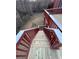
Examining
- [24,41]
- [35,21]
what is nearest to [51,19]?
[35,21]

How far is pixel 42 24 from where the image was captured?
3.61 ft

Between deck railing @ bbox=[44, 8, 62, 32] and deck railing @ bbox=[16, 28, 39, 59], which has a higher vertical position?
deck railing @ bbox=[44, 8, 62, 32]

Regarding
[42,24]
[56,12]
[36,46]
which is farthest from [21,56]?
[56,12]

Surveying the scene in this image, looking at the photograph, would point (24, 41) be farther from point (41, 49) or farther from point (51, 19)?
point (51, 19)

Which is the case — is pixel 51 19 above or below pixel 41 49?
above

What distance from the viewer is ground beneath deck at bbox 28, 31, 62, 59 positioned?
42.6 inches

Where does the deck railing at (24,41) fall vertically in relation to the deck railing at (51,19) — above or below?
below

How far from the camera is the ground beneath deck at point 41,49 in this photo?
108 centimetres

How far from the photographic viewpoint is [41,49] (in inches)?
43.1

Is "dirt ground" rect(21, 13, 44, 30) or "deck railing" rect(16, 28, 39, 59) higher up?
"dirt ground" rect(21, 13, 44, 30)

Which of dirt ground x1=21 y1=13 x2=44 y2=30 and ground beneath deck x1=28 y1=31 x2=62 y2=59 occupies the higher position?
dirt ground x1=21 y1=13 x2=44 y2=30
